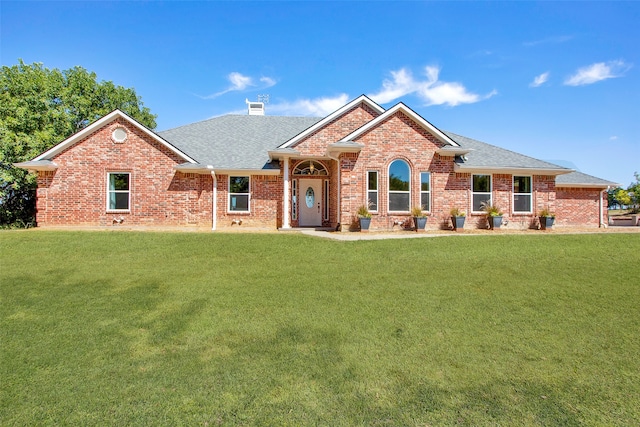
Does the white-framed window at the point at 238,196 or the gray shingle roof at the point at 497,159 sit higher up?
the gray shingle roof at the point at 497,159

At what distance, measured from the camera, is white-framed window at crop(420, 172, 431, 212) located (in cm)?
1541

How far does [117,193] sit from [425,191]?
14.2 meters

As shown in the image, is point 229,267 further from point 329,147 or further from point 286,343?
point 329,147

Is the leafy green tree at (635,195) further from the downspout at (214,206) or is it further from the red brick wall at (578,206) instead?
the downspout at (214,206)

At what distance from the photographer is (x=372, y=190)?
1505cm

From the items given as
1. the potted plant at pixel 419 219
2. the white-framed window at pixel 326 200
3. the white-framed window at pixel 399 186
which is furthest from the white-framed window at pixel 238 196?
the potted plant at pixel 419 219

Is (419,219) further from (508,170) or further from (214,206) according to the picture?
(214,206)

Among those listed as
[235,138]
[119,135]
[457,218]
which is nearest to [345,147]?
[457,218]

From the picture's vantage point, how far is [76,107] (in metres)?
24.3

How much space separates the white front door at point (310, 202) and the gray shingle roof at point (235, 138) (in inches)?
83.3

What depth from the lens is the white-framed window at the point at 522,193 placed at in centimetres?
1647

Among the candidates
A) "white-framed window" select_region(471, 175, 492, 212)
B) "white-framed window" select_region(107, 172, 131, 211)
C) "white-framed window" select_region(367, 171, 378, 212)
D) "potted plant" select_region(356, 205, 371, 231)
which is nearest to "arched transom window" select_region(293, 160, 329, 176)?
"white-framed window" select_region(367, 171, 378, 212)

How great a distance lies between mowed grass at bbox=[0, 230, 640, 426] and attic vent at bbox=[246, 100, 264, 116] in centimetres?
1676

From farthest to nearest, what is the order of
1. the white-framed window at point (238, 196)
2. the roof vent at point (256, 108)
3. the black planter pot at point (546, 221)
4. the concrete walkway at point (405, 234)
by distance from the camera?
the roof vent at point (256, 108) → the white-framed window at point (238, 196) → the black planter pot at point (546, 221) → the concrete walkway at point (405, 234)
